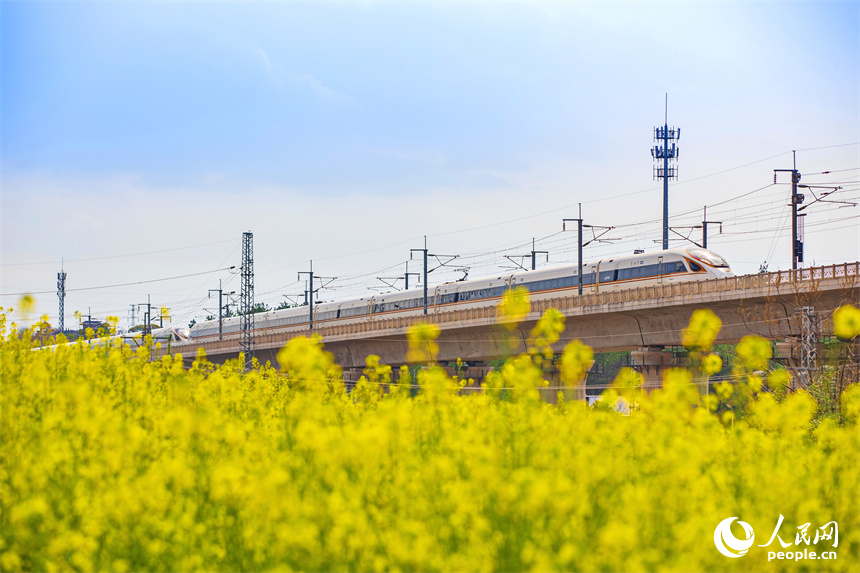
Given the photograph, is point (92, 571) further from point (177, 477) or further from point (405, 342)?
point (405, 342)

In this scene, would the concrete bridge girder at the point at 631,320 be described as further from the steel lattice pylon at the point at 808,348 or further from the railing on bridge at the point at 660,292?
the steel lattice pylon at the point at 808,348

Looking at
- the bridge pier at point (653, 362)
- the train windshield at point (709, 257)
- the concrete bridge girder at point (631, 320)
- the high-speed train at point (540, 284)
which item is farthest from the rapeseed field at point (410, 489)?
the train windshield at point (709, 257)

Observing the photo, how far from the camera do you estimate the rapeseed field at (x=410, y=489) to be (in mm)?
5648

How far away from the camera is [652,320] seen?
3747cm

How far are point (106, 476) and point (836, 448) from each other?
8336mm

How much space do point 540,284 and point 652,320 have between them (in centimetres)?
903

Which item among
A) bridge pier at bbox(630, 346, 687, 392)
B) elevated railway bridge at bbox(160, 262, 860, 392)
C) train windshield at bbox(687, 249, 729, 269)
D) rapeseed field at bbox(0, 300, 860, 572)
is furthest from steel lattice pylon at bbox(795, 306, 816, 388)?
train windshield at bbox(687, 249, 729, 269)

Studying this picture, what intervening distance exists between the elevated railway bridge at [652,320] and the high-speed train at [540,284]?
8.08ft

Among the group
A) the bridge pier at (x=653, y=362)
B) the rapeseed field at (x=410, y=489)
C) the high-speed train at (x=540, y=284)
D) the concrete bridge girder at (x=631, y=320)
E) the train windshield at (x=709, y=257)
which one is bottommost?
the bridge pier at (x=653, y=362)

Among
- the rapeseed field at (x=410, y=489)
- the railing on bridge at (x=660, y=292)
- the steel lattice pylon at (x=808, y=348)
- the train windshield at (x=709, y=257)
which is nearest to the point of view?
the rapeseed field at (x=410, y=489)

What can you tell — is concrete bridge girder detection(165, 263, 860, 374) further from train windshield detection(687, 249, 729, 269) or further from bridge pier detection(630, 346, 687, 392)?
train windshield detection(687, 249, 729, 269)

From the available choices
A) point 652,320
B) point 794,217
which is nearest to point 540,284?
point 652,320

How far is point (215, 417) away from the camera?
8.32 metres

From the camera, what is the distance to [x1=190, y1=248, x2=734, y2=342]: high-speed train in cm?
3844
